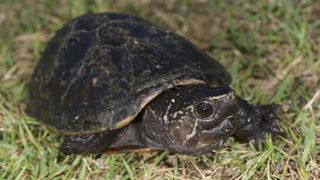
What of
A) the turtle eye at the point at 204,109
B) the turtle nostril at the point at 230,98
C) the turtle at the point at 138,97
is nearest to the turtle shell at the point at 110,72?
the turtle at the point at 138,97

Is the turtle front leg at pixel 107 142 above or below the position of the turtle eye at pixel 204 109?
below

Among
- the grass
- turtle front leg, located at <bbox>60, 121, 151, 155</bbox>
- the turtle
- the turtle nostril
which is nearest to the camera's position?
the turtle nostril

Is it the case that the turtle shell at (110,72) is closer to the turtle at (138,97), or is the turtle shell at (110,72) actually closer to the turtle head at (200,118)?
the turtle at (138,97)

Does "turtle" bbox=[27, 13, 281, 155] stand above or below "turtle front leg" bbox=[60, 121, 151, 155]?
above

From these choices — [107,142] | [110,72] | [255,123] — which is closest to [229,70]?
[255,123]

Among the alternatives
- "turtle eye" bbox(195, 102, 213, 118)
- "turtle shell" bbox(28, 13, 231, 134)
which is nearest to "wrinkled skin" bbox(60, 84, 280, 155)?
"turtle eye" bbox(195, 102, 213, 118)

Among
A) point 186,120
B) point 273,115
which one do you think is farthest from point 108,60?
point 273,115

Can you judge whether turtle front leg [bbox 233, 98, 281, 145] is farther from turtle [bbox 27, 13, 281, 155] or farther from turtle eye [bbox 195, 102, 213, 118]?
turtle eye [bbox 195, 102, 213, 118]
